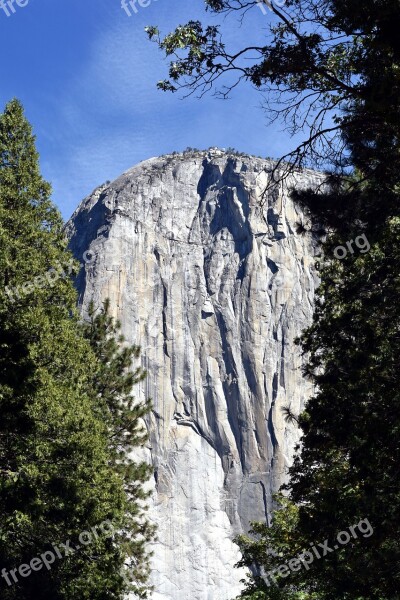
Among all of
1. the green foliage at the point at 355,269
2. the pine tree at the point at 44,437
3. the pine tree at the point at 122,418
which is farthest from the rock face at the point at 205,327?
the green foliage at the point at 355,269

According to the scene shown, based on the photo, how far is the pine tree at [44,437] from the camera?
14.7 m

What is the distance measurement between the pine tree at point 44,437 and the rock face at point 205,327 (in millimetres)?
71578

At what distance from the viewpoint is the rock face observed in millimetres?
89938

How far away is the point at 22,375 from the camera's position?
1496 centimetres

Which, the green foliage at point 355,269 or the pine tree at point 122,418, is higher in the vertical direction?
the pine tree at point 122,418

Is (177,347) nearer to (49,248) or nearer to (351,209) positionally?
(49,248)

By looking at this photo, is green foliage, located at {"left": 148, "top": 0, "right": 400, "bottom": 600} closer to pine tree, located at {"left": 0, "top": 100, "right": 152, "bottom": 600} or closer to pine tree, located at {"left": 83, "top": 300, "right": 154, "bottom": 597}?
pine tree, located at {"left": 0, "top": 100, "right": 152, "bottom": 600}

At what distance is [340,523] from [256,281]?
95207 mm

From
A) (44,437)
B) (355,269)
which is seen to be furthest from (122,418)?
(355,269)

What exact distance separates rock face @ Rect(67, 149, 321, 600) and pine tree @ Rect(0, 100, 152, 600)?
235 ft

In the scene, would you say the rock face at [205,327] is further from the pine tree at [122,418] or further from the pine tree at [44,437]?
the pine tree at [44,437]

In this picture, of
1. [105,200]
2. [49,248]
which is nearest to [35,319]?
[49,248]

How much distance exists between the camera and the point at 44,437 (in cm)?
1498

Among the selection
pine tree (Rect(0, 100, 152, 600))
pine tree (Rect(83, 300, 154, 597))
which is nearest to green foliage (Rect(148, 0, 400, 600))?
pine tree (Rect(0, 100, 152, 600))
